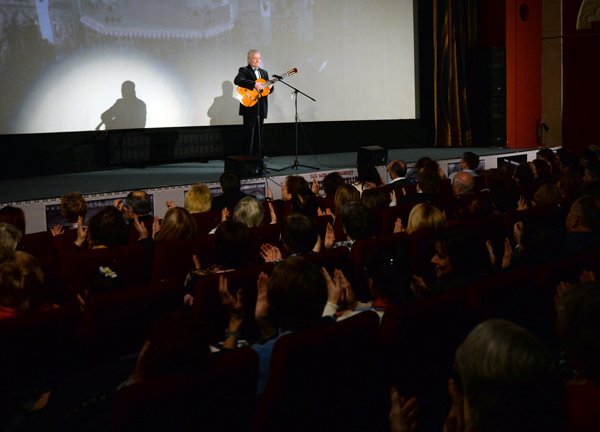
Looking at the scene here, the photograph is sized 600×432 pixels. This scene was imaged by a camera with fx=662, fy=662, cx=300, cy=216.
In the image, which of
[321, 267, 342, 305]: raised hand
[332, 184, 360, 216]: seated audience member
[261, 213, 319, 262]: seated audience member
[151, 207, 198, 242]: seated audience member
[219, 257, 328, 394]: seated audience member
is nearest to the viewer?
[219, 257, 328, 394]: seated audience member

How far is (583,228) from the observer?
10.9 feet

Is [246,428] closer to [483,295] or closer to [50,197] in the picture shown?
[483,295]

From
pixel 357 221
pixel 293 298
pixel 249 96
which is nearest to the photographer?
pixel 293 298

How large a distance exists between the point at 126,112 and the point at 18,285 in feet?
20.7

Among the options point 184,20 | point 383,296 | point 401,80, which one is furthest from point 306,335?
point 401,80

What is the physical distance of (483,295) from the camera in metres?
2.25

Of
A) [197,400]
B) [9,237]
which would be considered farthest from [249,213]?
[197,400]

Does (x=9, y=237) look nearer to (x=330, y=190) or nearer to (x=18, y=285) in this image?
(x=18, y=285)

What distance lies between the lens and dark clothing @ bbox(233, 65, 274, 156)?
7.94 meters

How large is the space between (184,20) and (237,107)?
1373 millimetres

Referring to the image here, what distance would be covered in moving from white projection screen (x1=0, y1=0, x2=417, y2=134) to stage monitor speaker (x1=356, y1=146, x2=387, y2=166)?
74.3 inches

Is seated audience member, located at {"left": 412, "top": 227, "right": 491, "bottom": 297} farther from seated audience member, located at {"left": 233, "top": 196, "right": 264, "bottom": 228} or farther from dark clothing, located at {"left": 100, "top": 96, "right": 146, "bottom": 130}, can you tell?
dark clothing, located at {"left": 100, "top": 96, "right": 146, "bottom": 130}

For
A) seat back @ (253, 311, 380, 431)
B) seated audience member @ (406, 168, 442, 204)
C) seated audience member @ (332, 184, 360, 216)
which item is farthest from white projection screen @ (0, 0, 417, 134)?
seat back @ (253, 311, 380, 431)

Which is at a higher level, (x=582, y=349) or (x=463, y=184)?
(x=463, y=184)
